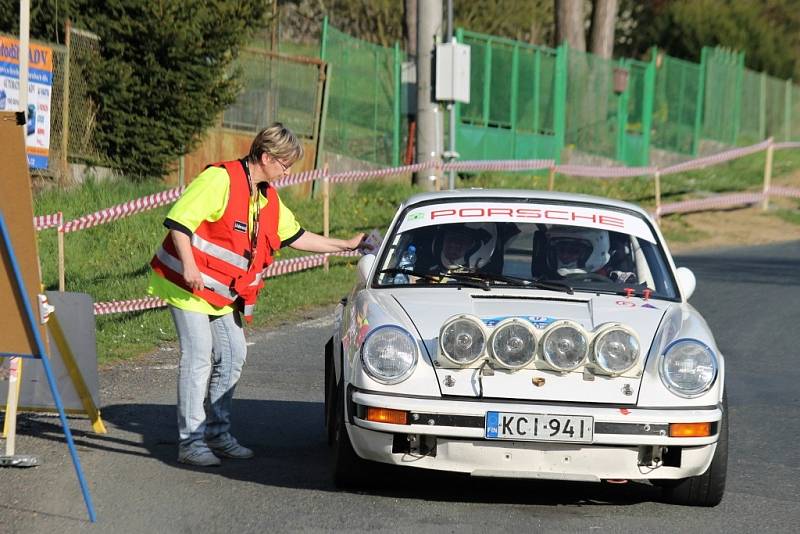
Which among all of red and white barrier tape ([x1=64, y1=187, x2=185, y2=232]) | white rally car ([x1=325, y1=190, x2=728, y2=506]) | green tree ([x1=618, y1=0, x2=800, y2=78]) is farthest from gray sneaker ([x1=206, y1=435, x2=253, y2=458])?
green tree ([x1=618, y1=0, x2=800, y2=78])

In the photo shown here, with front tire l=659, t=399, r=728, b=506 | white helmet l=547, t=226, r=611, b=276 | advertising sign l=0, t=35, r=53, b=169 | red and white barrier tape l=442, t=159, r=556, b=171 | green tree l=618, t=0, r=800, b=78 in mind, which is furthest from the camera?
green tree l=618, t=0, r=800, b=78

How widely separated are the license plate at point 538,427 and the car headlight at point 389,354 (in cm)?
42

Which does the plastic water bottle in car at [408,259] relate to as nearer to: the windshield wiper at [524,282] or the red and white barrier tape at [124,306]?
the windshield wiper at [524,282]

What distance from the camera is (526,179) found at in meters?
26.3

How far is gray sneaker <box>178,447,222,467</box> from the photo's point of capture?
701cm

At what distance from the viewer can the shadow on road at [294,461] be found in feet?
21.6

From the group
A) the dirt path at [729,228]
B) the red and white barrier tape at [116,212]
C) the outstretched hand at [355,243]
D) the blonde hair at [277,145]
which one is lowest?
the dirt path at [729,228]

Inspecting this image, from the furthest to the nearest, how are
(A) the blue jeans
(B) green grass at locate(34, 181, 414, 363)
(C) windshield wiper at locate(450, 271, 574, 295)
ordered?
(B) green grass at locate(34, 181, 414, 363) → (A) the blue jeans → (C) windshield wiper at locate(450, 271, 574, 295)

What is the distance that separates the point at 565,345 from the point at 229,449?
204cm

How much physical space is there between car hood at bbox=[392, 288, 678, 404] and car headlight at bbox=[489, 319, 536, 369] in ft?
0.19

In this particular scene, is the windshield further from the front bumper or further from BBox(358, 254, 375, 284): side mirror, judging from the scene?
the front bumper

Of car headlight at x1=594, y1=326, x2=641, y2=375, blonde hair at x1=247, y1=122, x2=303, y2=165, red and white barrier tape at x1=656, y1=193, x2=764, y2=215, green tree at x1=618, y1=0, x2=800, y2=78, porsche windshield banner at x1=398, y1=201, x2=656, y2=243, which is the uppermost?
green tree at x1=618, y1=0, x2=800, y2=78

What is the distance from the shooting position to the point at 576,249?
7324 mm

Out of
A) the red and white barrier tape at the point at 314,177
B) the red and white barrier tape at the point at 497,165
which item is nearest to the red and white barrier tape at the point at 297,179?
the red and white barrier tape at the point at 314,177
